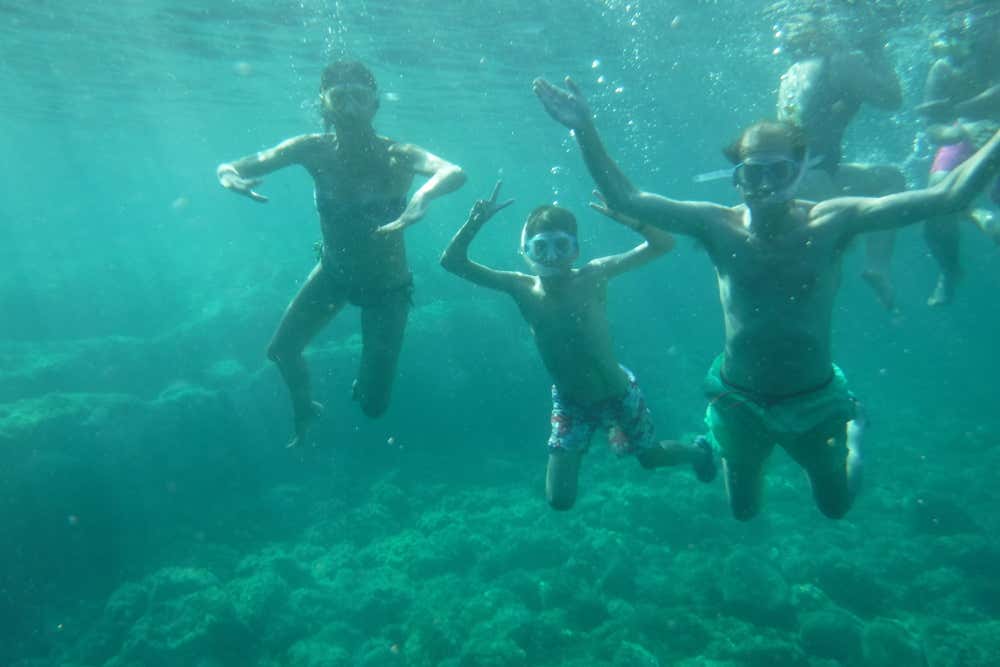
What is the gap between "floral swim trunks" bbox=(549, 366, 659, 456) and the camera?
6168 mm

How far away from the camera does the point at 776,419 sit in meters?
4.98

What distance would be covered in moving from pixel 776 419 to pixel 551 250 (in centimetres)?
248

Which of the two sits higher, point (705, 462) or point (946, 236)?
point (946, 236)

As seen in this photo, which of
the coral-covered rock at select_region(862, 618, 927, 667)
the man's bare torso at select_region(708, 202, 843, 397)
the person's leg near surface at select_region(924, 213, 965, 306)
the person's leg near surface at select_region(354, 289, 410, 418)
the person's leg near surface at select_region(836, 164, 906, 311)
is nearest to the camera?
the man's bare torso at select_region(708, 202, 843, 397)

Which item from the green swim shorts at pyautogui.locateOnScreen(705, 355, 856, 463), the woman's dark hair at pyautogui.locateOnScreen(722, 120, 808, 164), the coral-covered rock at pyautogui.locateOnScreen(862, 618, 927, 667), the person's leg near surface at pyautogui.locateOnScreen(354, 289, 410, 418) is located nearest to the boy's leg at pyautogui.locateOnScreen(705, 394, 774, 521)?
the green swim shorts at pyautogui.locateOnScreen(705, 355, 856, 463)

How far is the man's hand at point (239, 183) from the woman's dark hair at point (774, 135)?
3.76 meters

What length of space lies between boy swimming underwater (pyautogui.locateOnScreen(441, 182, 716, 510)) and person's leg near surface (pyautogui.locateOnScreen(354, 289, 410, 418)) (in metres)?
0.95

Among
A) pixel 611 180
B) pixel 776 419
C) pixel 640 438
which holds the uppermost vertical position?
pixel 611 180

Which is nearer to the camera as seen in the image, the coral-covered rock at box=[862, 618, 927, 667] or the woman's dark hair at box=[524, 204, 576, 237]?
the woman's dark hair at box=[524, 204, 576, 237]

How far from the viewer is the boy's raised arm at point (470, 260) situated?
5.25m

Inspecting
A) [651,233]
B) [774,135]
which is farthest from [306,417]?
[774,135]

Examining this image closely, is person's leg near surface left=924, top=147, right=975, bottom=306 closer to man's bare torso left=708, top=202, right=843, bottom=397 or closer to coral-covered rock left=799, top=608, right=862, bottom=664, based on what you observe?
coral-covered rock left=799, top=608, right=862, bottom=664

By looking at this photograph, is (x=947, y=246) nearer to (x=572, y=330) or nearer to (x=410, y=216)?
→ (x=572, y=330)

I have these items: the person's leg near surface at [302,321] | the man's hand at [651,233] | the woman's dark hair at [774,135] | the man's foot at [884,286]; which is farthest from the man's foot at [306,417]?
the man's foot at [884,286]
